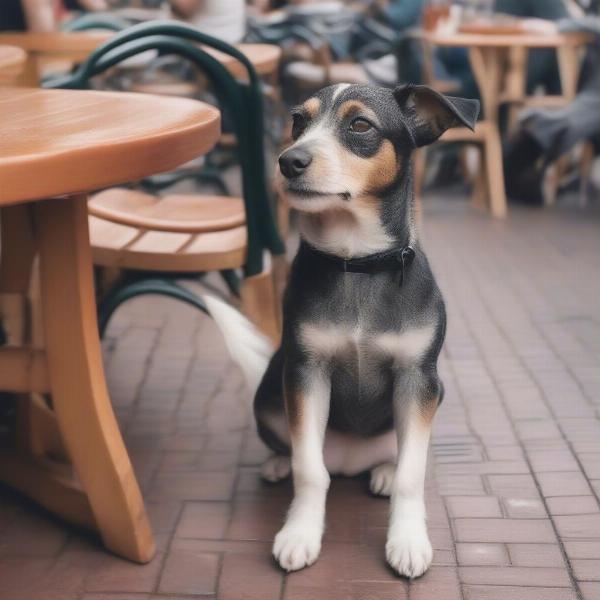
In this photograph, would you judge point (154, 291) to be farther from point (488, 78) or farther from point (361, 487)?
point (488, 78)

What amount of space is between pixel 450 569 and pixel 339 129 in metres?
1.17

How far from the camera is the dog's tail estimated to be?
8.95 feet

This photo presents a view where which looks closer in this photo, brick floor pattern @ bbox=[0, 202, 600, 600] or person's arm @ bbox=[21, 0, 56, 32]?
brick floor pattern @ bbox=[0, 202, 600, 600]

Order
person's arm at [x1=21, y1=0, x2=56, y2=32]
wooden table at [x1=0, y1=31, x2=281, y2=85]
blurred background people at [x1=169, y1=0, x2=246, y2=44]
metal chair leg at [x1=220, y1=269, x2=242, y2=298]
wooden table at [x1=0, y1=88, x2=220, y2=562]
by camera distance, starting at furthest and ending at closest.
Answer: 1. blurred background people at [x1=169, y1=0, x2=246, y2=44]
2. person's arm at [x1=21, y1=0, x2=56, y2=32]
3. wooden table at [x1=0, y1=31, x2=281, y2=85]
4. metal chair leg at [x1=220, y1=269, x2=242, y2=298]
5. wooden table at [x1=0, y1=88, x2=220, y2=562]

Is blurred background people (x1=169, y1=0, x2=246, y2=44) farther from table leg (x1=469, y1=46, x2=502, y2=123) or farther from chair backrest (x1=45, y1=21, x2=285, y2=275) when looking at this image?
chair backrest (x1=45, y1=21, x2=285, y2=275)

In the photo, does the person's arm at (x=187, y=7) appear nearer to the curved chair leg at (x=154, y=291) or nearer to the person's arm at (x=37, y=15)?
the person's arm at (x=37, y=15)

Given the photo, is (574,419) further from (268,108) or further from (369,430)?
(268,108)

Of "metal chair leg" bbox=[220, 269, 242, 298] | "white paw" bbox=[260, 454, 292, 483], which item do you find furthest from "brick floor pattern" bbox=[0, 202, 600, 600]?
"metal chair leg" bbox=[220, 269, 242, 298]

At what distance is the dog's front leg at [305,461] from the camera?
235 centimetres

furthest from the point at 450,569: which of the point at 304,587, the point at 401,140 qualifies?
the point at 401,140

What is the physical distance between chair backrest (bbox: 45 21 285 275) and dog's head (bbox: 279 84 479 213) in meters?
0.64

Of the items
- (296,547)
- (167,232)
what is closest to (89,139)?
(296,547)

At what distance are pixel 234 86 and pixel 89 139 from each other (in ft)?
3.93

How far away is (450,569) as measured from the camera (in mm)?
2367
